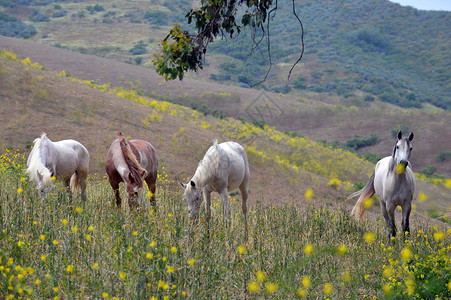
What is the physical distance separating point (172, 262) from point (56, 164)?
16.6ft

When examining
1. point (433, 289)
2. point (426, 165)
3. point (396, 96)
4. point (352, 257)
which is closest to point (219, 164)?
point (352, 257)

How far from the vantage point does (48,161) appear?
26.5 ft

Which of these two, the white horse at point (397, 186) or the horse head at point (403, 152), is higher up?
the horse head at point (403, 152)

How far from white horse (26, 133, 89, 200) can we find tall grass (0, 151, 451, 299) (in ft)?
1.27

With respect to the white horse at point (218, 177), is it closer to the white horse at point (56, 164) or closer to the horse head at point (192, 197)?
the horse head at point (192, 197)

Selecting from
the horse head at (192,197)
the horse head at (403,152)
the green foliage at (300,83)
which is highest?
the horse head at (403,152)

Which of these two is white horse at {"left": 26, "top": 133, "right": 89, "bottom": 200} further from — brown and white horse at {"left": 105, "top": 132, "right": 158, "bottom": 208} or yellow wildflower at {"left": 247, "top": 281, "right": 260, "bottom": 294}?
yellow wildflower at {"left": 247, "top": 281, "right": 260, "bottom": 294}

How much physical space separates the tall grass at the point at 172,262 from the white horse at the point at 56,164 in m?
A: 0.39

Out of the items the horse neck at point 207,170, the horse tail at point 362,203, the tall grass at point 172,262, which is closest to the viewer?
the tall grass at point 172,262

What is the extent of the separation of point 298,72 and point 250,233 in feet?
250

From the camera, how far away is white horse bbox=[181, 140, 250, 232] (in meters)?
7.40

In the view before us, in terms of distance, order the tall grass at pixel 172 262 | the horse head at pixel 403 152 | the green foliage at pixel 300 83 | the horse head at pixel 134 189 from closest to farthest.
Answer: the tall grass at pixel 172 262, the horse head at pixel 134 189, the horse head at pixel 403 152, the green foliage at pixel 300 83

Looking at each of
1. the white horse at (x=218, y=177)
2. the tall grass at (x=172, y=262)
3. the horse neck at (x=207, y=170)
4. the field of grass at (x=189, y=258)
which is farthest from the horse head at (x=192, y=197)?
the tall grass at (x=172, y=262)

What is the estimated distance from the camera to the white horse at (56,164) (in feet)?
23.2
